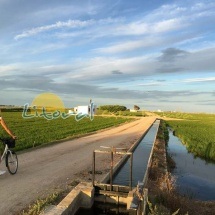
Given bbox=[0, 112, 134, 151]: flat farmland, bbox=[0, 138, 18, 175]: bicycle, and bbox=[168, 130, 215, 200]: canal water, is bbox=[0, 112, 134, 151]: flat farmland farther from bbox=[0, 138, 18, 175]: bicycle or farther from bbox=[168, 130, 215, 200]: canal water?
bbox=[168, 130, 215, 200]: canal water

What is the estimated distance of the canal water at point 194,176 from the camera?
12.7 metres

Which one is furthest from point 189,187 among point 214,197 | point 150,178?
point 150,178

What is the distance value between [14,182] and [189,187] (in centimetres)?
711

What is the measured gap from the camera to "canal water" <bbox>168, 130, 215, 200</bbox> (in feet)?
41.6

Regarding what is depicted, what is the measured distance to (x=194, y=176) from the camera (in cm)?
1574

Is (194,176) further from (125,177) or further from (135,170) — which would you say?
(125,177)

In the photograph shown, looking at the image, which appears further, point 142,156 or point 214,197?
point 142,156

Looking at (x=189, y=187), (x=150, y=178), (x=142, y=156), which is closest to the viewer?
(x=150, y=178)

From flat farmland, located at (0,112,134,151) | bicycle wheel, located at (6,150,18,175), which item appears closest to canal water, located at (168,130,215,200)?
bicycle wheel, located at (6,150,18,175)

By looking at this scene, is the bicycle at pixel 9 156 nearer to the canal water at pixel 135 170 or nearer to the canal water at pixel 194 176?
the canal water at pixel 135 170

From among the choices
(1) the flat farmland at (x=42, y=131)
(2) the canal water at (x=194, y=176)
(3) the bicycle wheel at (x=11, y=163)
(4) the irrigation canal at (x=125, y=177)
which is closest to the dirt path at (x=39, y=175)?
(3) the bicycle wheel at (x=11, y=163)

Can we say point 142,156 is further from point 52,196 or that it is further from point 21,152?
point 52,196

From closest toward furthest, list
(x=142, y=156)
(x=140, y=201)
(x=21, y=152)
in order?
(x=140, y=201) < (x=21, y=152) < (x=142, y=156)

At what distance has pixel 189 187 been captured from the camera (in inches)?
531
